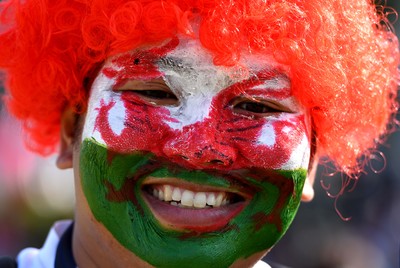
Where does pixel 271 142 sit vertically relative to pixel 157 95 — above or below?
below

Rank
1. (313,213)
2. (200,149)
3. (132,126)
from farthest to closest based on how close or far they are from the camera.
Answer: (313,213) < (132,126) < (200,149)

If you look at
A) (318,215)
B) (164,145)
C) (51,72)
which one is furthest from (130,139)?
(318,215)

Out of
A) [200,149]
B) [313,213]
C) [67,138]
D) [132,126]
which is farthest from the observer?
[313,213]

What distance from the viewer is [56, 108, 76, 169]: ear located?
238 centimetres

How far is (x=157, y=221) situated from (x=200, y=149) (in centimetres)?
26

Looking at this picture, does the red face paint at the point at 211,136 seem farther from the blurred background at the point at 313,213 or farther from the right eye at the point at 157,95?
the blurred background at the point at 313,213

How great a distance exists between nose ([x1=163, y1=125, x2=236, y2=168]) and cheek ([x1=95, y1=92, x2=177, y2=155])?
0.17 ft

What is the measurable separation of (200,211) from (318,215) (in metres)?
4.02

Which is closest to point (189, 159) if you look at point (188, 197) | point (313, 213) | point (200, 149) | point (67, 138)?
point (200, 149)

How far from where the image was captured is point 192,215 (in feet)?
6.53

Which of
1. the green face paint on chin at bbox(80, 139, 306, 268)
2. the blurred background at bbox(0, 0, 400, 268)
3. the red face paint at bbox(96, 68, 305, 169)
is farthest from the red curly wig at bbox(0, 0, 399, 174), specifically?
the blurred background at bbox(0, 0, 400, 268)

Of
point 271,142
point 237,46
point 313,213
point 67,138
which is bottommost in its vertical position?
point 313,213

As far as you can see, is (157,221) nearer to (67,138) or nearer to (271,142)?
(271,142)

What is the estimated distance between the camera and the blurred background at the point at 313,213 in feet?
17.3
